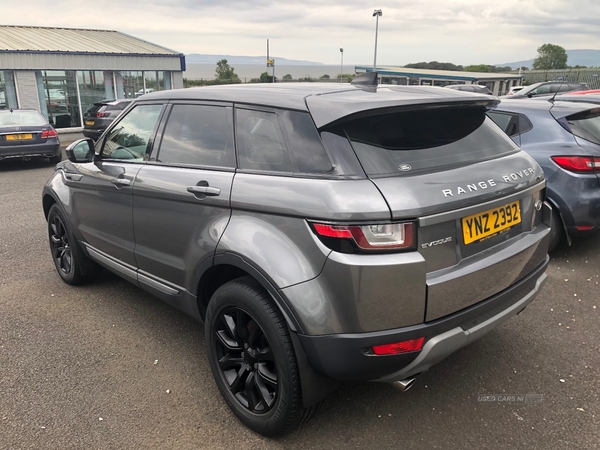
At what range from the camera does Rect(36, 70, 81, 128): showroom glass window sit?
18.4 metres

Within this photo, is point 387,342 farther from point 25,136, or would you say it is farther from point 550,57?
point 550,57

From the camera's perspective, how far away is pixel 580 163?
4.57 meters

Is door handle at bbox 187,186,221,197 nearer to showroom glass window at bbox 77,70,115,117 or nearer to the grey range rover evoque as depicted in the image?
the grey range rover evoque

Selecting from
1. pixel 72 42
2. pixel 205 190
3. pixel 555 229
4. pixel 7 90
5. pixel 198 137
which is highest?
pixel 72 42

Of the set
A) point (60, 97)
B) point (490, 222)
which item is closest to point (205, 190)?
point (490, 222)

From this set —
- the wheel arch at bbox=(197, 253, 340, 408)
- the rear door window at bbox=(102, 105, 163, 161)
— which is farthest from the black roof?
the wheel arch at bbox=(197, 253, 340, 408)

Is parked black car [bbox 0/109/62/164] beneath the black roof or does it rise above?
beneath

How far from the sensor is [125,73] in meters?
20.6

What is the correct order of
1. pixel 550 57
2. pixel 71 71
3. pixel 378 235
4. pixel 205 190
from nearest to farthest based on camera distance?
pixel 378 235 → pixel 205 190 → pixel 71 71 → pixel 550 57

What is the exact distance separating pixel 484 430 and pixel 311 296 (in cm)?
125

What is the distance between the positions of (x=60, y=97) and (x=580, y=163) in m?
19.1

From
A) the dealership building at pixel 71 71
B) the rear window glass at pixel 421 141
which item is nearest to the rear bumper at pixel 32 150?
the dealership building at pixel 71 71

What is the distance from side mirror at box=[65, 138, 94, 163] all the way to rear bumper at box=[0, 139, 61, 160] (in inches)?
334

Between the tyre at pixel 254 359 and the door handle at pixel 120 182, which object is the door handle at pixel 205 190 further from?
the door handle at pixel 120 182
